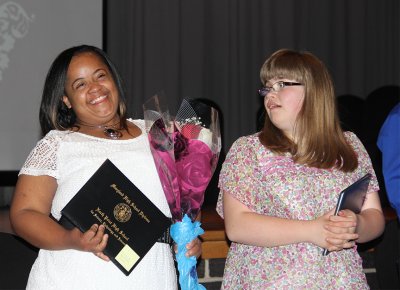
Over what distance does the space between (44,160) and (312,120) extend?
93 cm

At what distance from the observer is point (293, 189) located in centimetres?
243

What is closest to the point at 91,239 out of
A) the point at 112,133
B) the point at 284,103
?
the point at 112,133

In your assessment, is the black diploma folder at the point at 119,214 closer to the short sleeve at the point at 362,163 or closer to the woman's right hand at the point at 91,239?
the woman's right hand at the point at 91,239

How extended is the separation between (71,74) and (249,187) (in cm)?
72

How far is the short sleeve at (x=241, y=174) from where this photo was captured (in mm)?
2457

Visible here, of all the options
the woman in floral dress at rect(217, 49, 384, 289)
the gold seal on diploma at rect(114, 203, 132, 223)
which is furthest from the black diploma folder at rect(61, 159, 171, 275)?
the woman in floral dress at rect(217, 49, 384, 289)

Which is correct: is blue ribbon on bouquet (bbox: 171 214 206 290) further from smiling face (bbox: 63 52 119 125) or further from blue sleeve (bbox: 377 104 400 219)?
blue sleeve (bbox: 377 104 400 219)

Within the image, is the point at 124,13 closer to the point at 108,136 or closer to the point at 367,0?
the point at 367,0

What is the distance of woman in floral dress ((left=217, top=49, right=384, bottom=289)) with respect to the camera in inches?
94.8

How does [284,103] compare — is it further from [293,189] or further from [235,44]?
[235,44]

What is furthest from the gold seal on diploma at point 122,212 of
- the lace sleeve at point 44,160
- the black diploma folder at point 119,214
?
the lace sleeve at point 44,160

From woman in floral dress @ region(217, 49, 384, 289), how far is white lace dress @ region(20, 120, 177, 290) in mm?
Answer: 285

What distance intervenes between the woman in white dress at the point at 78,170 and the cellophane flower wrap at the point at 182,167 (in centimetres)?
6

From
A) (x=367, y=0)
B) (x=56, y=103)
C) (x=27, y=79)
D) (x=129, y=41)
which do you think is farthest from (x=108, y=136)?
(x=367, y=0)
